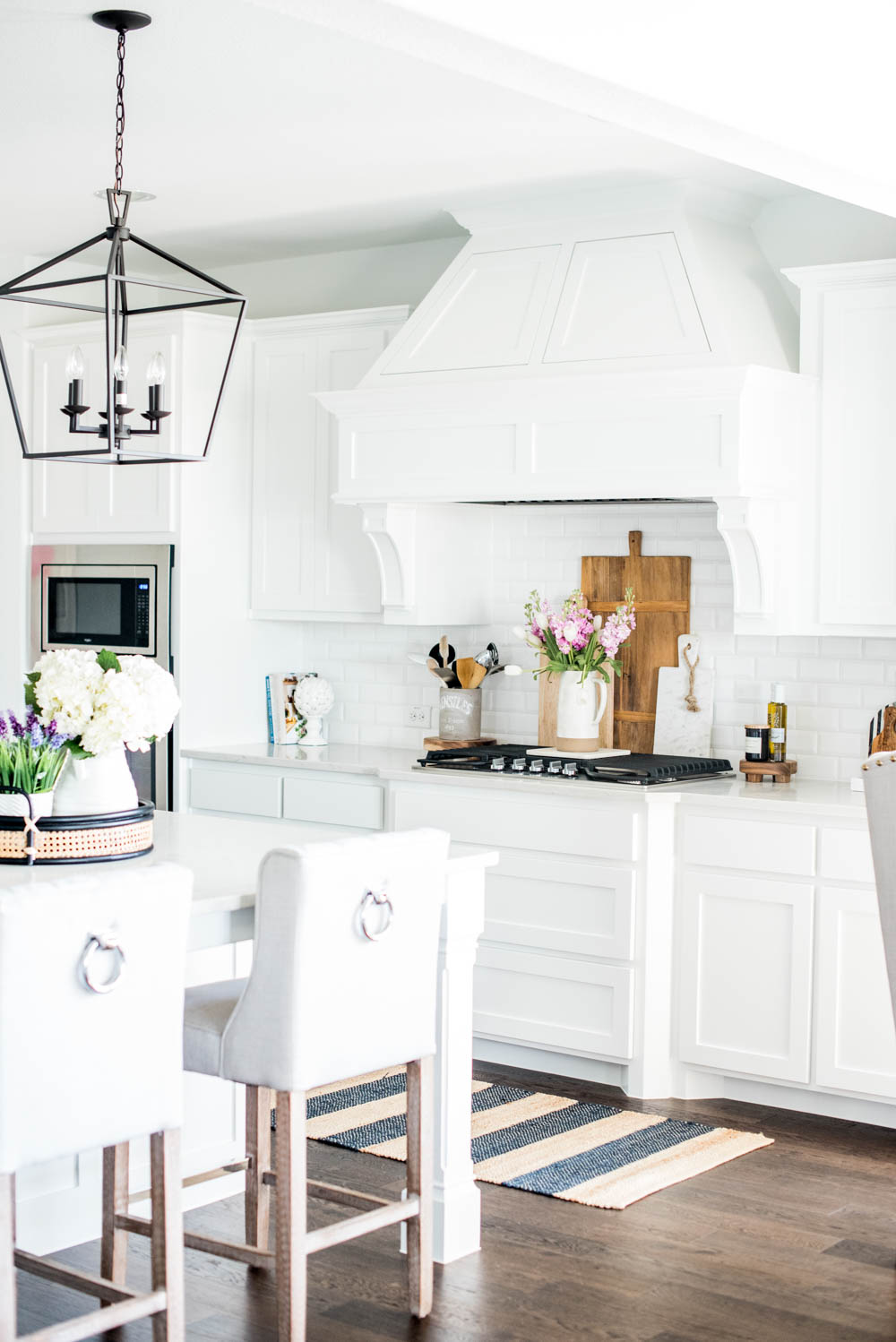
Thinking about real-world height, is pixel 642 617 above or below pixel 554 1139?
above

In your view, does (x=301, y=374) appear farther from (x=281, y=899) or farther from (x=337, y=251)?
(x=281, y=899)

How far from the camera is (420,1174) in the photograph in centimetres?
319

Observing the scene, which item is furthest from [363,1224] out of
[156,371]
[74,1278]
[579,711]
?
[579,711]

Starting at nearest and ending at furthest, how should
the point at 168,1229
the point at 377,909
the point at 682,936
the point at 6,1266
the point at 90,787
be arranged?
1. the point at 6,1266
2. the point at 168,1229
3. the point at 377,909
4. the point at 90,787
5. the point at 682,936

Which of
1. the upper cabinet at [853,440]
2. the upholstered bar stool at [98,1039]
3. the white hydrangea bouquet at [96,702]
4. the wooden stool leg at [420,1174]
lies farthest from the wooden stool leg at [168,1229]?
the upper cabinet at [853,440]

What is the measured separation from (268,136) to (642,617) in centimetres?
194

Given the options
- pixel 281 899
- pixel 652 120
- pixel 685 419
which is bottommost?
pixel 281 899

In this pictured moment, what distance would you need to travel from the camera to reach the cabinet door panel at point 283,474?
5809mm

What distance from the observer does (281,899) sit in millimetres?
2852

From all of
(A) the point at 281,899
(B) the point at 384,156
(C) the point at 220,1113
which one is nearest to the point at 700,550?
(B) the point at 384,156

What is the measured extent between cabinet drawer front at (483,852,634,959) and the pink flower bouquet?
0.68 meters

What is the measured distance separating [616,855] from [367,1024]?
1.82m

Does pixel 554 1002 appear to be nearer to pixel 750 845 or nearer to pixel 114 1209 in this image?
pixel 750 845

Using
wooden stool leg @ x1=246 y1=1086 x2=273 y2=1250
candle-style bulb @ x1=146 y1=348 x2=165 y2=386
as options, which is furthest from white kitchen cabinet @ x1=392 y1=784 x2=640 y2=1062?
candle-style bulb @ x1=146 y1=348 x2=165 y2=386
